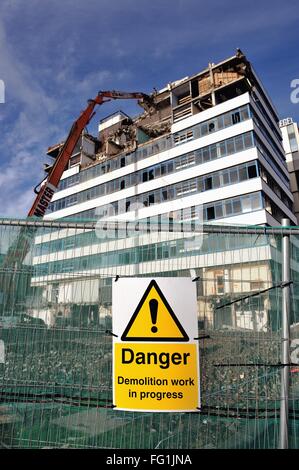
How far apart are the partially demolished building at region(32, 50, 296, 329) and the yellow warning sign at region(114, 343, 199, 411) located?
59cm

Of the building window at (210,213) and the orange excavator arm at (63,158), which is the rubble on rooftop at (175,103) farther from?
the building window at (210,213)

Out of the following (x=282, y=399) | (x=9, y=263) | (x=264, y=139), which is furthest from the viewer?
(x=264, y=139)

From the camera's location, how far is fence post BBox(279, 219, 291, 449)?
3986 mm

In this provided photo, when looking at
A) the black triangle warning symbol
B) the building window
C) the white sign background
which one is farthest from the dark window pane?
the black triangle warning symbol

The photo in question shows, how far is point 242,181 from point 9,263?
85.0 feet

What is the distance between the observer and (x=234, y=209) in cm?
2816

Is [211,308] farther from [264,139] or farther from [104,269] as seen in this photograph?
[264,139]

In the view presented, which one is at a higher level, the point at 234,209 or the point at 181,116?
the point at 181,116

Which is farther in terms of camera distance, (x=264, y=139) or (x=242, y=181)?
(x=264, y=139)

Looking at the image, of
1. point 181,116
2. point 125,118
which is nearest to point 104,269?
point 181,116

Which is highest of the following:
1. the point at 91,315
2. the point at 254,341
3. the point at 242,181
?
the point at 242,181

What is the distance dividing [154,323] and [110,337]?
640mm
